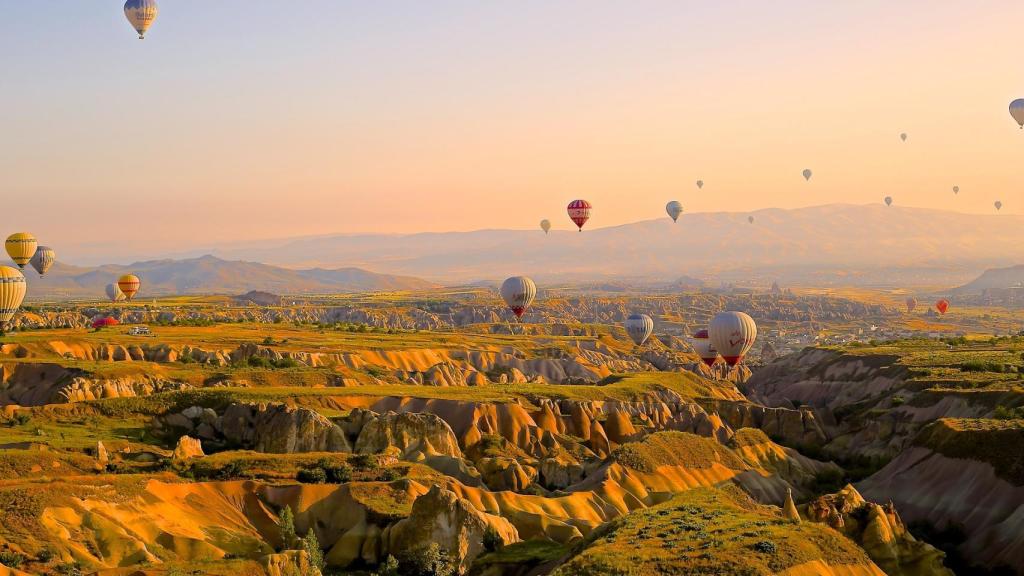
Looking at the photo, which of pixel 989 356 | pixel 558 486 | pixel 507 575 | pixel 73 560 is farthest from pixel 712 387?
pixel 73 560

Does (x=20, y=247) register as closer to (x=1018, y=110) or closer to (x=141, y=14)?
(x=141, y=14)

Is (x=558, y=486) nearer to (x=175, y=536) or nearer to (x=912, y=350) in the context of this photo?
(x=175, y=536)

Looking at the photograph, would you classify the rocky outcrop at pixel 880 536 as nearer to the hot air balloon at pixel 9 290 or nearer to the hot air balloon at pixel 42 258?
the hot air balloon at pixel 9 290

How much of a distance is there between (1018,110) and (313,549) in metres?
120

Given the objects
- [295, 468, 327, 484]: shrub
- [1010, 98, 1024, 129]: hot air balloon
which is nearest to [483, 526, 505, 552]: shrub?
[295, 468, 327, 484]: shrub

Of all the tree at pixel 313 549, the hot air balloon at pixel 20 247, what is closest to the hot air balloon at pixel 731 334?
the tree at pixel 313 549

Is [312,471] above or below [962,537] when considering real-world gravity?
above

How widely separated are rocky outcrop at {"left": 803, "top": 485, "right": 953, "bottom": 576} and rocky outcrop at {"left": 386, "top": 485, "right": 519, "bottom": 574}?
1650 centimetres

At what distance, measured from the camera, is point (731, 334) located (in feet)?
391

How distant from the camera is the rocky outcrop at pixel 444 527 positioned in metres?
58.6

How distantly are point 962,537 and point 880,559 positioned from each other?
14785 mm

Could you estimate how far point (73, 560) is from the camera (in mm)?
50156

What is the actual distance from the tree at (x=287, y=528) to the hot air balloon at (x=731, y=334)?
216 feet

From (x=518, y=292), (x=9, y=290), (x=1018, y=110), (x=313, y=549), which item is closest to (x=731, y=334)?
(x=518, y=292)
